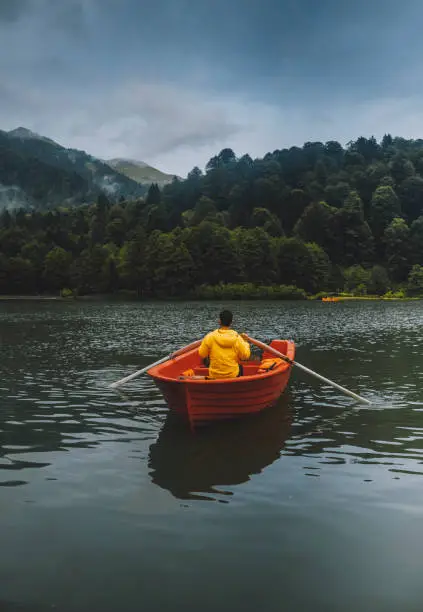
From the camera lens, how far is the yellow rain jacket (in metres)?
16.0

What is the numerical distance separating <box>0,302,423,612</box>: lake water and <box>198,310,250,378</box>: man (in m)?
1.45

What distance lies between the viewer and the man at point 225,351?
16.0m

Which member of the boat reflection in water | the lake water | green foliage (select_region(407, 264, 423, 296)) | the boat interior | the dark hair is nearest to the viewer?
the lake water

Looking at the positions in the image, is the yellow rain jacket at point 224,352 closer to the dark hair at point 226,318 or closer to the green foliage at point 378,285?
the dark hair at point 226,318

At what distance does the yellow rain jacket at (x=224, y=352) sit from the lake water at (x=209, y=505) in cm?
145

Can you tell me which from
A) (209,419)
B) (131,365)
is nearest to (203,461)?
(209,419)

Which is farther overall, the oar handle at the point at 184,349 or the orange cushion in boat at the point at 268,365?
the oar handle at the point at 184,349

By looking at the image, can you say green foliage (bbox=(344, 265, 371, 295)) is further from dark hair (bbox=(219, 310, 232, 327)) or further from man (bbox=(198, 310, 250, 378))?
dark hair (bbox=(219, 310, 232, 327))

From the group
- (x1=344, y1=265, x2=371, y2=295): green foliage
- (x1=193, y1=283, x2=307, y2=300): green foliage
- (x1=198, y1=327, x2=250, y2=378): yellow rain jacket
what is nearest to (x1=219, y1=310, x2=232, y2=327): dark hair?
(x1=198, y1=327, x2=250, y2=378): yellow rain jacket

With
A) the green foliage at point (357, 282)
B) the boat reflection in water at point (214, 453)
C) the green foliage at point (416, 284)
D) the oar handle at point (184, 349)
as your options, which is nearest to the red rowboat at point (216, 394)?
the boat reflection in water at point (214, 453)

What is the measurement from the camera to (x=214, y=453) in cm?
1322

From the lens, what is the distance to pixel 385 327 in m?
51.5

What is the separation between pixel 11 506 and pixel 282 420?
8651 mm

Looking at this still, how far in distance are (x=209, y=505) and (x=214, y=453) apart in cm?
319
